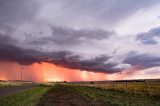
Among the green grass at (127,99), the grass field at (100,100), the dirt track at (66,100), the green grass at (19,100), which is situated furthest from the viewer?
the green grass at (127,99)

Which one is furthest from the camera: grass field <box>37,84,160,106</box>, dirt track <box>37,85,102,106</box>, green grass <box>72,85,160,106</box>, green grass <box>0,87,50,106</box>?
green grass <box>72,85,160,106</box>

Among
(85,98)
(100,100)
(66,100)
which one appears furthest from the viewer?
(85,98)

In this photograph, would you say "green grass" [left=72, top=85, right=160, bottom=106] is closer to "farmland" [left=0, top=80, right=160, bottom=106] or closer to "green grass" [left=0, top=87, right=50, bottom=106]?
"farmland" [left=0, top=80, right=160, bottom=106]

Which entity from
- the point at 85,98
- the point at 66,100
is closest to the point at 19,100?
the point at 66,100

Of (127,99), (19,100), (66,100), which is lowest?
(127,99)

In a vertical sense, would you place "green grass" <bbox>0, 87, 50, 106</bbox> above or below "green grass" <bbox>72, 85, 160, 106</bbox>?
above

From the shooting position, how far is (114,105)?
940 inches

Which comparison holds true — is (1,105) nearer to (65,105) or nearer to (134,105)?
(65,105)

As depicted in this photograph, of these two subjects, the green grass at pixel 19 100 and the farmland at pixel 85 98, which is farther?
the farmland at pixel 85 98

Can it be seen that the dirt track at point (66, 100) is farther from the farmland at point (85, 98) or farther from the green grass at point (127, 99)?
the green grass at point (127, 99)

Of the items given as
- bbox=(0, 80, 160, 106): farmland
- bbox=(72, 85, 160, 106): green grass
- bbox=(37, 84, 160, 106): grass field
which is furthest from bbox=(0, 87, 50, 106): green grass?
bbox=(72, 85, 160, 106): green grass

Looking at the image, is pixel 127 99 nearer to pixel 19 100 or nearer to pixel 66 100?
pixel 66 100

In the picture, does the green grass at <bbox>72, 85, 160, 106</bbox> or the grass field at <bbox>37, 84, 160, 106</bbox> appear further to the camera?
the green grass at <bbox>72, 85, 160, 106</bbox>

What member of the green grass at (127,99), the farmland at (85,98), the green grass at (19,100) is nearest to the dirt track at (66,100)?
the farmland at (85,98)
